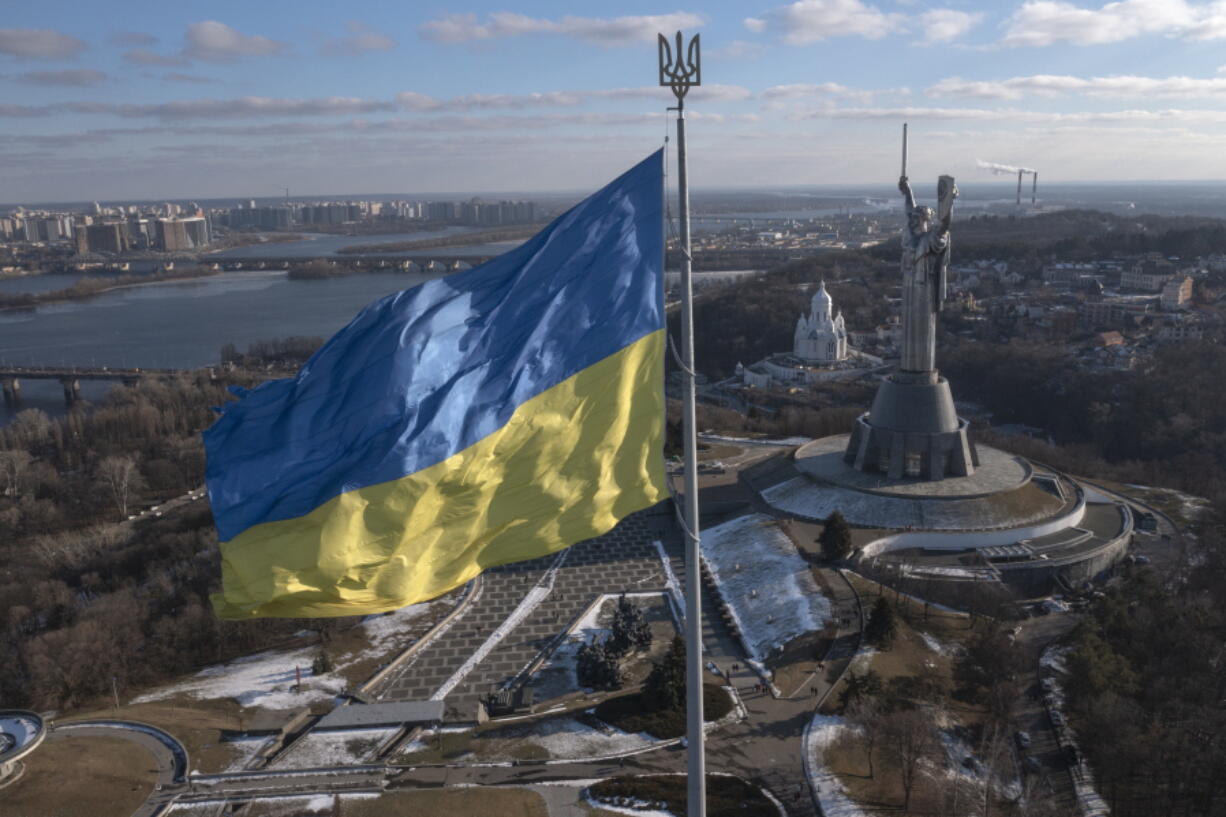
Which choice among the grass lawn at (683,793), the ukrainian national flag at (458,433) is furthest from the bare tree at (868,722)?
the ukrainian national flag at (458,433)

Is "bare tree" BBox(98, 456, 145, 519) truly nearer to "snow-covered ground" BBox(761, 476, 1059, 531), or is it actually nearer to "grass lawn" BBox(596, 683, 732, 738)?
"grass lawn" BBox(596, 683, 732, 738)

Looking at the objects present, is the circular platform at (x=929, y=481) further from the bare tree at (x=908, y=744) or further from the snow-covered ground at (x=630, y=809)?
the snow-covered ground at (x=630, y=809)

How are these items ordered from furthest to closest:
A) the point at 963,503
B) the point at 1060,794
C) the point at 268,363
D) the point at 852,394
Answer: the point at 268,363
the point at 852,394
the point at 963,503
the point at 1060,794


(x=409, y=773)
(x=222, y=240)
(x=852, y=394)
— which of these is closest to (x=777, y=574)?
(x=409, y=773)

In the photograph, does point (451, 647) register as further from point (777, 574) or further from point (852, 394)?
point (852, 394)

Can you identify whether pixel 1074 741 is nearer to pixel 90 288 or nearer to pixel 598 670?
pixel 598 670

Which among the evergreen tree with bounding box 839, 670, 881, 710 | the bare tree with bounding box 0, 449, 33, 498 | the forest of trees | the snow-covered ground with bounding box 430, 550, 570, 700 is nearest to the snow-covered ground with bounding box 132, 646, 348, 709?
the forest of trees
